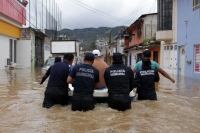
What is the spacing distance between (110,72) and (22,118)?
2256 mm

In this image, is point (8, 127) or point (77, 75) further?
point (77, 75)

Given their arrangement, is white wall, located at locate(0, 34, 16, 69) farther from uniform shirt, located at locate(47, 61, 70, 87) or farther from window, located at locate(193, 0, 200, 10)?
uniform shirt, located at locate(47, 61, 70, 87)

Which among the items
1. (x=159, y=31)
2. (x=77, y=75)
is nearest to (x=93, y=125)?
(x=77, y=75)

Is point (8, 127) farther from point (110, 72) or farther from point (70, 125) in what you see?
point (110, 72)

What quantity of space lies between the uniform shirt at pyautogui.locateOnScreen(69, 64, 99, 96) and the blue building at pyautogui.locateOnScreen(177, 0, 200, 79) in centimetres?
1138

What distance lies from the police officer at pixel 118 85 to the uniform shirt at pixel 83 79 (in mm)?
457

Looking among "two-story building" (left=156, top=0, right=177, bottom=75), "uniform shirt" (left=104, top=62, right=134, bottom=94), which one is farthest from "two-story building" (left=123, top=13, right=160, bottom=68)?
"uniform shirt" (left=104, top=62, right=134, bottom=94)

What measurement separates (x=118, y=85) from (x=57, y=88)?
60.1 inches

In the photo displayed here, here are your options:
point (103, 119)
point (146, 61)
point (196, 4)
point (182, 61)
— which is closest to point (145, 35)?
point (182, 61)

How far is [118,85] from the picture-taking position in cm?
592

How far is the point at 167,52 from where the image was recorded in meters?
21.7

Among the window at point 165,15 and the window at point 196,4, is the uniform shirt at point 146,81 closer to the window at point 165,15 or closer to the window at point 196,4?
the window at point 196,4

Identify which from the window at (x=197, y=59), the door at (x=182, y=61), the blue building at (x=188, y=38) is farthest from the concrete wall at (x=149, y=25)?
the window at (x=197, y=59)

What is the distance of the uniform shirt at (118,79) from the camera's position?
591 cm
